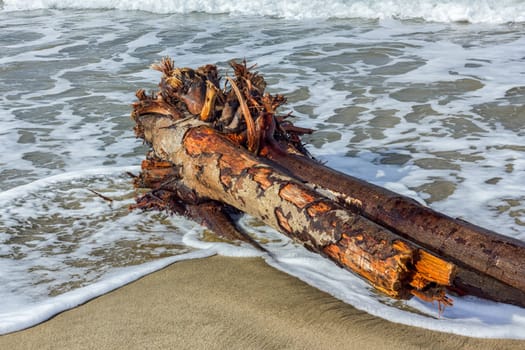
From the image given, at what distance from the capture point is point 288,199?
8.61 ft

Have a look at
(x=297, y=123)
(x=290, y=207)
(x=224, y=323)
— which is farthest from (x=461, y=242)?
(x=297, y=123)

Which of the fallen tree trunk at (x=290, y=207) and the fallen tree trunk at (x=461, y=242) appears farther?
the fallen tree trunk at (x=461, y=242)

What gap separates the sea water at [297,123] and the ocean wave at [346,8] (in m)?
0.07

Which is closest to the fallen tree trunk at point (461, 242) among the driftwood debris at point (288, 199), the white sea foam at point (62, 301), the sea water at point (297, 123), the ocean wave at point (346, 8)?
the driftwood debris at point (288, 199)

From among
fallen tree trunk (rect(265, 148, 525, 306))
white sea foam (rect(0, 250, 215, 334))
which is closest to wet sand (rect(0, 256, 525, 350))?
white sea foam (rect(0, 250, 215, 334))

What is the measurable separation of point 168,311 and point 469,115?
409cm

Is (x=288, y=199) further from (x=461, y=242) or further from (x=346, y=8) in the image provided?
(x=346, y=8)

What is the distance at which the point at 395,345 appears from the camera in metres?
2.26

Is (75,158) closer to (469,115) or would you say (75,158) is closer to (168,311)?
(168,311)

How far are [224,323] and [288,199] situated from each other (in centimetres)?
60

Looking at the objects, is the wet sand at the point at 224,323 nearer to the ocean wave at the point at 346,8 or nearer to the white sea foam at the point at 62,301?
the white sea foam at the point at 62,301

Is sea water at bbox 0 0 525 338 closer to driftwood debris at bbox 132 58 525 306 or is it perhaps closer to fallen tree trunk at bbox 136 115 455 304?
driftwood debris at bbox 132 58 525 306

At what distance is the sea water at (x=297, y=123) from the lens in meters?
2.97

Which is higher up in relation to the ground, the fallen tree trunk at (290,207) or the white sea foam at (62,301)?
the fallen tree trunk at (290,207)
